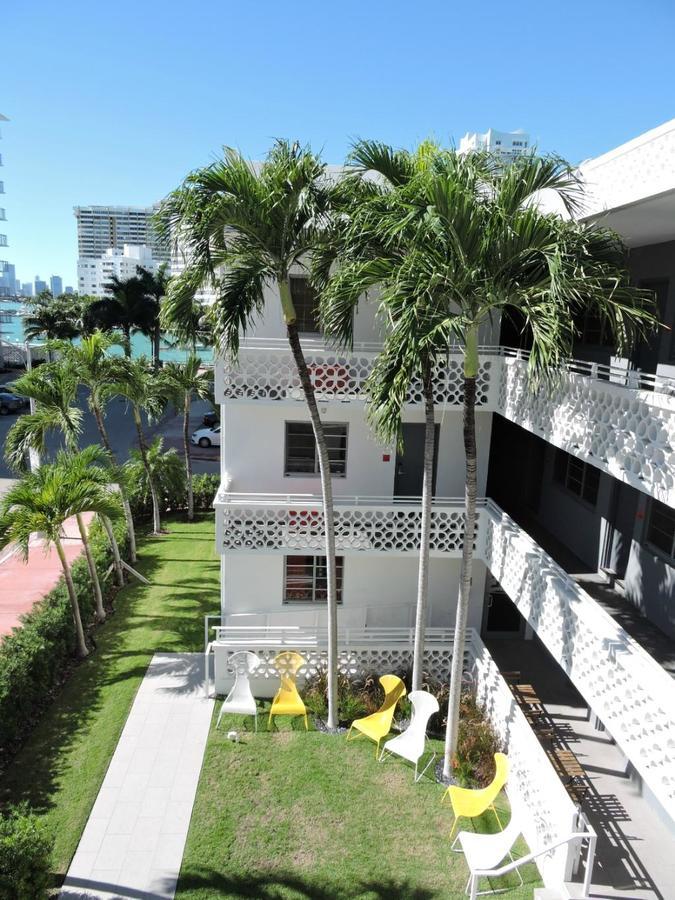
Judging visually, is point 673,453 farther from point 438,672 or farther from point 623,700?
point 438,672

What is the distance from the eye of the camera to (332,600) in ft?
34.1

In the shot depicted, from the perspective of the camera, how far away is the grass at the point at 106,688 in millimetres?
9078

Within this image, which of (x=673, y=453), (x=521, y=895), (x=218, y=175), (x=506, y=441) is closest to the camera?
(x=673, y=453)

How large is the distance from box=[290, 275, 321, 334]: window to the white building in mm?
64675

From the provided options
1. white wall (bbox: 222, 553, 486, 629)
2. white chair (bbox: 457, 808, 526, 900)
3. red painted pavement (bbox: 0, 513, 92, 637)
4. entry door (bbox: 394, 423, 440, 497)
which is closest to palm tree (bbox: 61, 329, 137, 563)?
red painted pavement (bbox: 0, 513, 92, 637)

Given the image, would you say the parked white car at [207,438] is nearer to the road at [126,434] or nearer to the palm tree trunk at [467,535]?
the road at [126,434]

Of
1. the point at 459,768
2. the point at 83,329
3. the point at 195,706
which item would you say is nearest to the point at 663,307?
the point at 459,768

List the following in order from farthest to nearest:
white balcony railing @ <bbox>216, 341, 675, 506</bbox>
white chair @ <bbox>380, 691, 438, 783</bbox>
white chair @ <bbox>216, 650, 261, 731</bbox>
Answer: white chair @ <bbox>216, 650, 261, 731</bbox> → white chair @ <bbox>380, 691, 438, 783</bbox> → white balcony railing @ <bbox>216, 341, 675, 506</bbox>

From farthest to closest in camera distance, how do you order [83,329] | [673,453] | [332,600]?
[83,329] → [332,600] → [673,453]

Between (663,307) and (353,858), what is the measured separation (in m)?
8.93

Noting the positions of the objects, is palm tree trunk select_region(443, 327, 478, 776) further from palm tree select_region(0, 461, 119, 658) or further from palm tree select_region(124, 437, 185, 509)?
palm tree select_region(124, 437, 185, 509)

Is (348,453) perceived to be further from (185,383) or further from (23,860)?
(185,383)

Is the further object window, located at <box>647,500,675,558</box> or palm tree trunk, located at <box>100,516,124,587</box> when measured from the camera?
palm tree trunk, located at <box>100,516,124,587</box>

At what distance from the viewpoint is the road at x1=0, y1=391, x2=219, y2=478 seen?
29.6 metres
